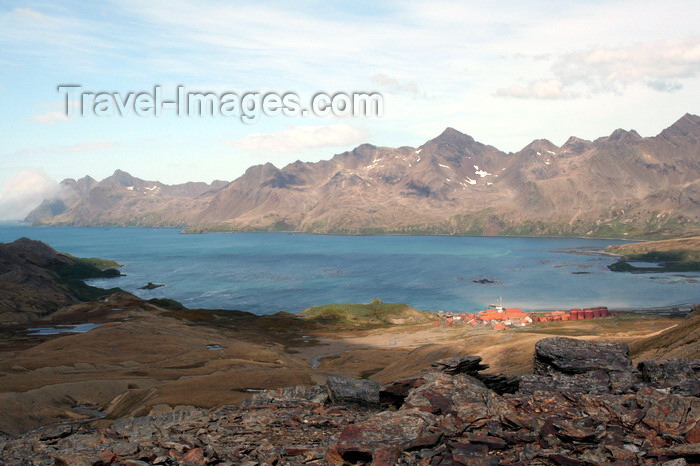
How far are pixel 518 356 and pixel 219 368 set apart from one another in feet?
105

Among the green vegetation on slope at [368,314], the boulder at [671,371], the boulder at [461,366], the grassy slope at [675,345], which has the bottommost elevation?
the green vegetation on slope at [368,314]

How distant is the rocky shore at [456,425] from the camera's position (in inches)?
610

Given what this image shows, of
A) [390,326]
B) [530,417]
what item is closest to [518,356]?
[530,417]

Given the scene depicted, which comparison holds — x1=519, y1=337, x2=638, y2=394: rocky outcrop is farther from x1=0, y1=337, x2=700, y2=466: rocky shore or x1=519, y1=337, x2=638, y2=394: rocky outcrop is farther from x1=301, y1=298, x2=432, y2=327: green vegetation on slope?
x1=301, y1=298, x2=432, y2=327: green vegetation on slope

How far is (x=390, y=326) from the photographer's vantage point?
12862 cm

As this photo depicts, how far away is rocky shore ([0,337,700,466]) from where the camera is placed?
1549 centimetres

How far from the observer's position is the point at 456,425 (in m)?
17.3

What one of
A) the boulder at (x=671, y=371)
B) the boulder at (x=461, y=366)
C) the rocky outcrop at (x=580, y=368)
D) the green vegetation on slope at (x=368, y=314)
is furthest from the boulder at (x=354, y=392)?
the green vegetation on slope at (x=368, y=314)

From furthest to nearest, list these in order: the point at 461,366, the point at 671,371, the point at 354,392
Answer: the point at 461,366 < the point at 354,392 < the point at 671,371

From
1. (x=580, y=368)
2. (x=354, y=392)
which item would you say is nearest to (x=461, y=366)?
(x=354, y=392)

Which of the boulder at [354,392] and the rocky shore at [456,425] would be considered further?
the boulder at [354,392]

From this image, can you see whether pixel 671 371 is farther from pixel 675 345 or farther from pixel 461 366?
pixel 675 345

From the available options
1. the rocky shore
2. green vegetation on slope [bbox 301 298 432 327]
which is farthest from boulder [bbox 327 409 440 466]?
green vegetation on slope [bbox 301 298 432 327]

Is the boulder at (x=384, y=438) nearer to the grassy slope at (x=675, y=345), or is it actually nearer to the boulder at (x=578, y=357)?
the boulder at (x=578, y=357)
